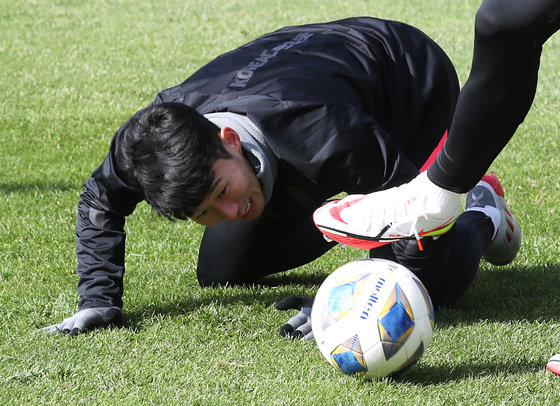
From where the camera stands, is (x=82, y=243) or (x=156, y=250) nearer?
(x=82, y=243)

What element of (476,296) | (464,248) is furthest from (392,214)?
(476,296)

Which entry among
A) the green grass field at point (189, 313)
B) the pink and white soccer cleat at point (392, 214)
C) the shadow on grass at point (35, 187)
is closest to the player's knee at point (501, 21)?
the pink and white soccer cleat at point (392, 214)

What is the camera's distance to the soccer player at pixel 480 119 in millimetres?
2561

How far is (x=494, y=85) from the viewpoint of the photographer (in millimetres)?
2752

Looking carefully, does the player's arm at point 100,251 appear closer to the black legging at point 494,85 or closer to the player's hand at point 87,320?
the player's hand at point 87,320

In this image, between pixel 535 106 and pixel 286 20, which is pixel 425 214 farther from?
pixel 286 20

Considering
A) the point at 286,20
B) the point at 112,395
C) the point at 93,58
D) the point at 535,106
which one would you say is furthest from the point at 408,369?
the point at 286,20

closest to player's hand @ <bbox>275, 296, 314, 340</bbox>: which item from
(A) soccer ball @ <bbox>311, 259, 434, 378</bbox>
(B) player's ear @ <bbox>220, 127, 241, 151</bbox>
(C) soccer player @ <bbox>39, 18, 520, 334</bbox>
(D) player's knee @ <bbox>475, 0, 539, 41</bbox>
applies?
(C) soccer player @ <bbox>39, 18, 520, 334</bbox>

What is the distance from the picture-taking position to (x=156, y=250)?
527cm

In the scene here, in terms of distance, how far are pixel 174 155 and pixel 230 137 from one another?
0.26m

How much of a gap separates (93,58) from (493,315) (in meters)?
8.58

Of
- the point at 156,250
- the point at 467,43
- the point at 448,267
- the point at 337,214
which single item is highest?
the point at 337,214

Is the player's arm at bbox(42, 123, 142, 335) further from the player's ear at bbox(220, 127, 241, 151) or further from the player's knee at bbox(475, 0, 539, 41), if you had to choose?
the player's knee at bbox(475, 0, 539, 41)

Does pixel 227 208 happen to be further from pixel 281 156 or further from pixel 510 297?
pixel 510 297
